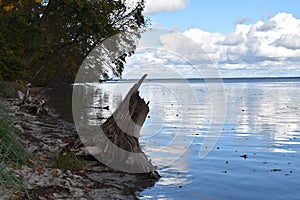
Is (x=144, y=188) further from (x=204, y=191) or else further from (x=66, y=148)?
(x=66, y=148)

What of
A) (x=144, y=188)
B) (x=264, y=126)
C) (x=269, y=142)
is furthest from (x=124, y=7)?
(x=144, y=188)

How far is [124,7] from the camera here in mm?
34781

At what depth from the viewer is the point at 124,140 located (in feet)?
37.6

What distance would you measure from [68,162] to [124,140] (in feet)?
5.95

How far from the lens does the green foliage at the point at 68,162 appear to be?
10.0 metres

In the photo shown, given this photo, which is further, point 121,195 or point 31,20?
point 31,20

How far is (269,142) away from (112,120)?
783 centimetres

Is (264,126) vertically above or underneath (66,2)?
underneath

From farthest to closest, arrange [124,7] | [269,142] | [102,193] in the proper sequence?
[124,7] → [269,142] → [102,193]

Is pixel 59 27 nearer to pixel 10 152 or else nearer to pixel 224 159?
pixel 224 159

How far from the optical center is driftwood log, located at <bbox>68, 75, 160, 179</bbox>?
36.4ft

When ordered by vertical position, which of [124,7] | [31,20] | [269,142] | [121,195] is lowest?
[121,195]

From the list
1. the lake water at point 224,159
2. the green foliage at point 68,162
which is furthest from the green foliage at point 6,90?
the green foliage at point 68,162

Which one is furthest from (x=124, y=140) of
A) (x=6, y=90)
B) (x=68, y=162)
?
(x=6, y=90)
